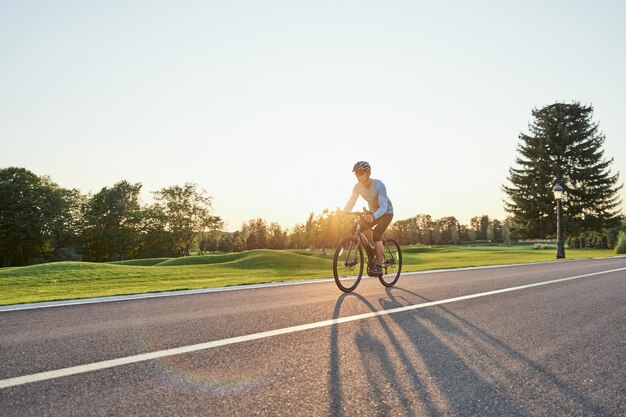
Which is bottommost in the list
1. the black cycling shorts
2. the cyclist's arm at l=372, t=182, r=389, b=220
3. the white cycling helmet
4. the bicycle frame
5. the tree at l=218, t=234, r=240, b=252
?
the tree at l=218, t=234, r=240, b=252

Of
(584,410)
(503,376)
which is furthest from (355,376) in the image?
(584,410)

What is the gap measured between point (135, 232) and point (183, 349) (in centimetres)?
6843

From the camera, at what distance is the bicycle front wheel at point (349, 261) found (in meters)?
7.54

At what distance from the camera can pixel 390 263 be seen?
8.24 meters

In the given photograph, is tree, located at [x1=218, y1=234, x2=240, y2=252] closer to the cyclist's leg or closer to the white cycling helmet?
the cyclist's leg

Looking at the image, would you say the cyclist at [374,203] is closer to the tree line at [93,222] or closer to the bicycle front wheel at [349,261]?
the bicycle front wheel at [349,261]

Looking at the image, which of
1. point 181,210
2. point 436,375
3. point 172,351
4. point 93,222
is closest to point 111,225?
point 93,222

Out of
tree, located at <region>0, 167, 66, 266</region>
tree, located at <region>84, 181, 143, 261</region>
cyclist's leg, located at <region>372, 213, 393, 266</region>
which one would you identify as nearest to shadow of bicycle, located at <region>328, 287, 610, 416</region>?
cyclist's leg, located at <region>372, 213, 393, 266</region>

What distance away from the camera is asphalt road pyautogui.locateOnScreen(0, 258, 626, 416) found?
230 cm

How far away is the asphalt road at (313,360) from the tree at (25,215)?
60.2 m

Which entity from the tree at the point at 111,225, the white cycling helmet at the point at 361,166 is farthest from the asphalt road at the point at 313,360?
the tree at the point at 111,225

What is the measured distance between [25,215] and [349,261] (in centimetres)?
6091

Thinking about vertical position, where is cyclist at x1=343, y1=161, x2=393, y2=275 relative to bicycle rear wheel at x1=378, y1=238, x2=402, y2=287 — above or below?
above

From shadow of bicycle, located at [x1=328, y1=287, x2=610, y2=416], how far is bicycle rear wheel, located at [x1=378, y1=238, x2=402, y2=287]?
12.4ft
